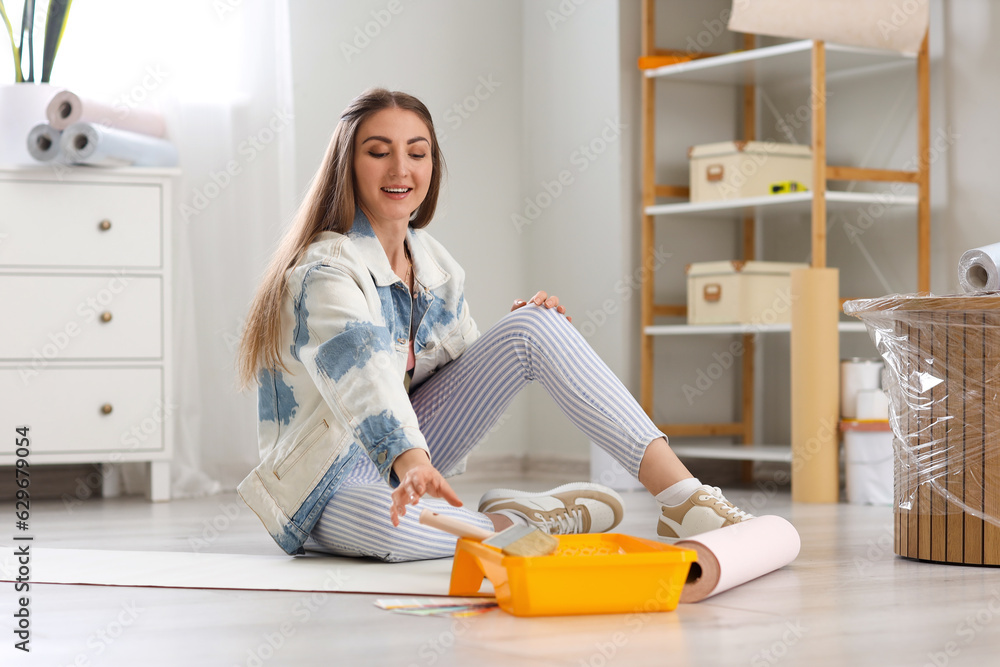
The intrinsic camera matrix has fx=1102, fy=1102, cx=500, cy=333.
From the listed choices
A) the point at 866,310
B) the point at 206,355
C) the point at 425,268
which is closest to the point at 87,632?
the point at 425,268

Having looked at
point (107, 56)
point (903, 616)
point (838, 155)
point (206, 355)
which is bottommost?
point (903, 616)

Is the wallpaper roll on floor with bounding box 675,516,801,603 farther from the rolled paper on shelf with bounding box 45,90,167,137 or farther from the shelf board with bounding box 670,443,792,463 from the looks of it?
the rolled paper on shelf with bounding box 45,90,167,137

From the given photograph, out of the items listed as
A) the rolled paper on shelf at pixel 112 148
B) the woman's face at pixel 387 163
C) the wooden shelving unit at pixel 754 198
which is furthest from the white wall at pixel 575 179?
the woman's face at pixel 387 163

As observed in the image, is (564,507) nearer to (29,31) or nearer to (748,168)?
(748,168)

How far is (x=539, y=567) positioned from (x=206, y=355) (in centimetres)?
174

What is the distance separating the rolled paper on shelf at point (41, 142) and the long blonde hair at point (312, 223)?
43.8 inches

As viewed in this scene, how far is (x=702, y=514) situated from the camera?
138 centimetres

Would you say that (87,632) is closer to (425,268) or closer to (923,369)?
(425,268)

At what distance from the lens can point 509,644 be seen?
1.01 m

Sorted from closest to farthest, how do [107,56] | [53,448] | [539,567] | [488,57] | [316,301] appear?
1. [539,567]
2. [316,301]
3. [53,448]
4. [107,56]
5. [488,57]

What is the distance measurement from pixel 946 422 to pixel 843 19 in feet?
4.27

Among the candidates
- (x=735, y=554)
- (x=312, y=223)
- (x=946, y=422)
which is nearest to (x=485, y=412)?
(x=312, y=223)

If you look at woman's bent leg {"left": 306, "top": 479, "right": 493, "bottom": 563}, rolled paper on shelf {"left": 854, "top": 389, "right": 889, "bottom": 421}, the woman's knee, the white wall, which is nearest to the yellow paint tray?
woman's bent leg {"left": 306, "top": 479, "right": 493, "bottom": 563}

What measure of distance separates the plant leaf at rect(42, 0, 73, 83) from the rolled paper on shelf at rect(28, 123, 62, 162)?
0.67 ft
